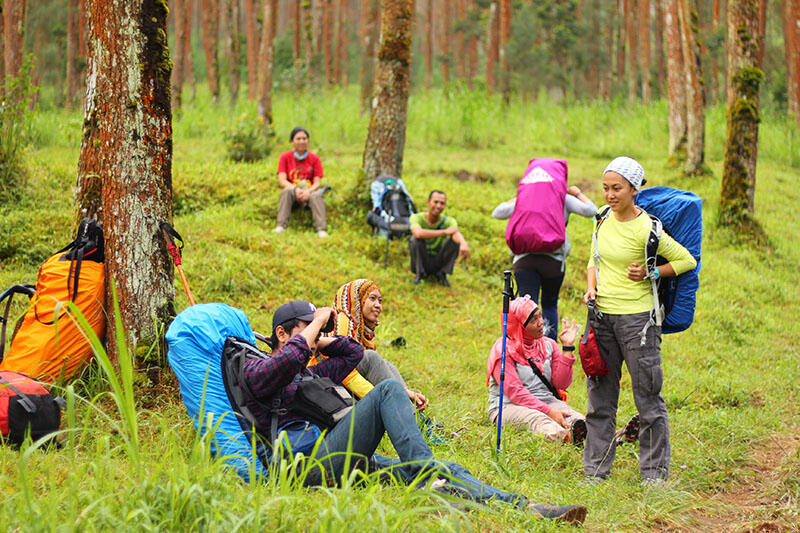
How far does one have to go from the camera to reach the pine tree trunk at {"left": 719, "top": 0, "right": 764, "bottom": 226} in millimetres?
10820

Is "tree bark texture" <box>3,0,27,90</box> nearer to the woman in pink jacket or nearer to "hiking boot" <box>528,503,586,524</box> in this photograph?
the woman in pink jacket

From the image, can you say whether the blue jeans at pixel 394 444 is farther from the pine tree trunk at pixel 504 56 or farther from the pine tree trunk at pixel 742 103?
the pine tree trunk at pixel 504 56

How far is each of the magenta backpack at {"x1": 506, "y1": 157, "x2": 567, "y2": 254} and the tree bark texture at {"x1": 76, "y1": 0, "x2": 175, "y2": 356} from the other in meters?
3.00

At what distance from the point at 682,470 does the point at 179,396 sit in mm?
3267

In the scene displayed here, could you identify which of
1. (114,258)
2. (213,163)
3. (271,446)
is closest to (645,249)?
(271,446)

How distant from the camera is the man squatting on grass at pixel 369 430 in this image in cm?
326

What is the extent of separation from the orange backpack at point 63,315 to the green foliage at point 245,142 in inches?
311

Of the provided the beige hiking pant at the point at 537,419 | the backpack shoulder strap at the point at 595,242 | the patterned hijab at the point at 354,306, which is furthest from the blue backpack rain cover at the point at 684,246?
the patterned hijab at the point at 354,306

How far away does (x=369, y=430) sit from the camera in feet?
11.5

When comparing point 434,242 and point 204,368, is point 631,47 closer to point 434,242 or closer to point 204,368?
point 434,242

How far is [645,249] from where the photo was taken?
13.7 ft

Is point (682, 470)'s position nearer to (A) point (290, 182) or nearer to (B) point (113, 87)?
(B) point (113, 87)

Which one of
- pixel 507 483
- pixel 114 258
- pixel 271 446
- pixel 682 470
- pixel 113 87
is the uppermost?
pixel 113 87

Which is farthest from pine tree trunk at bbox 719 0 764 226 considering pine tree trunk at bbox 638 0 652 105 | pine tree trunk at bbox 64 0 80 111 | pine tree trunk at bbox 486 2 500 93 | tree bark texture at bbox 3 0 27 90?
pine tree trunk at bbox 64 0 80 111
